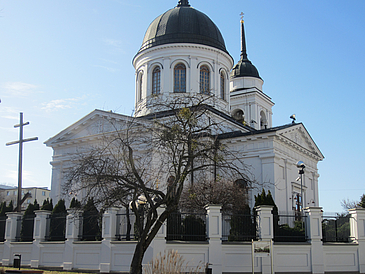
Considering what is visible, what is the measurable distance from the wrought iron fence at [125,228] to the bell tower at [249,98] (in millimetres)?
23229

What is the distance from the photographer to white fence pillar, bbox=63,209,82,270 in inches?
670

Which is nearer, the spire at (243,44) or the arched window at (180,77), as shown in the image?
the arched window at (180,77)

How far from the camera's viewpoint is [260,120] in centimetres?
4103

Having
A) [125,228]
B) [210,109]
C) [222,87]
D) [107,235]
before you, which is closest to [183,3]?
[222,87]

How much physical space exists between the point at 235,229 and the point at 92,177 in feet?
19.2

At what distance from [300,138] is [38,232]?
18.9 metres

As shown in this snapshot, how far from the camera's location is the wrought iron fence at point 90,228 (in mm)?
16984

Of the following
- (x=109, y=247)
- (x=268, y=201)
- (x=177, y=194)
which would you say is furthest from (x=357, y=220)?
(x=109, y=247)

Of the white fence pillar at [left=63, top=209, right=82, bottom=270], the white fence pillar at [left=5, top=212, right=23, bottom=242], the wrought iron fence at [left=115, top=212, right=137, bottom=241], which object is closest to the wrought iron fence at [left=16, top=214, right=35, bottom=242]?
the white fence pillar at [left=5, top=212, right=23, bottom=242]

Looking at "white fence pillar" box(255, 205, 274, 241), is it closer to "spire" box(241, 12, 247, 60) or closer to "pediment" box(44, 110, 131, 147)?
"pediment" box(44, 110, 131, 147)

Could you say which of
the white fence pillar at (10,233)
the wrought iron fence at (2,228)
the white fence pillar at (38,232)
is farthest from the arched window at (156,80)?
the white fence pillar at (38,232)

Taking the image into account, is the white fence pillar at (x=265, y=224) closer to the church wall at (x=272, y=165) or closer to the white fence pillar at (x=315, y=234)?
the white fence pillar at (x=315, y=234)

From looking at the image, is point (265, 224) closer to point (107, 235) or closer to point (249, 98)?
point (107, 235)

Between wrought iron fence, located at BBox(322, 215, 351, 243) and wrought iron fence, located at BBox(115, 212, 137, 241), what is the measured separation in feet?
24.4
